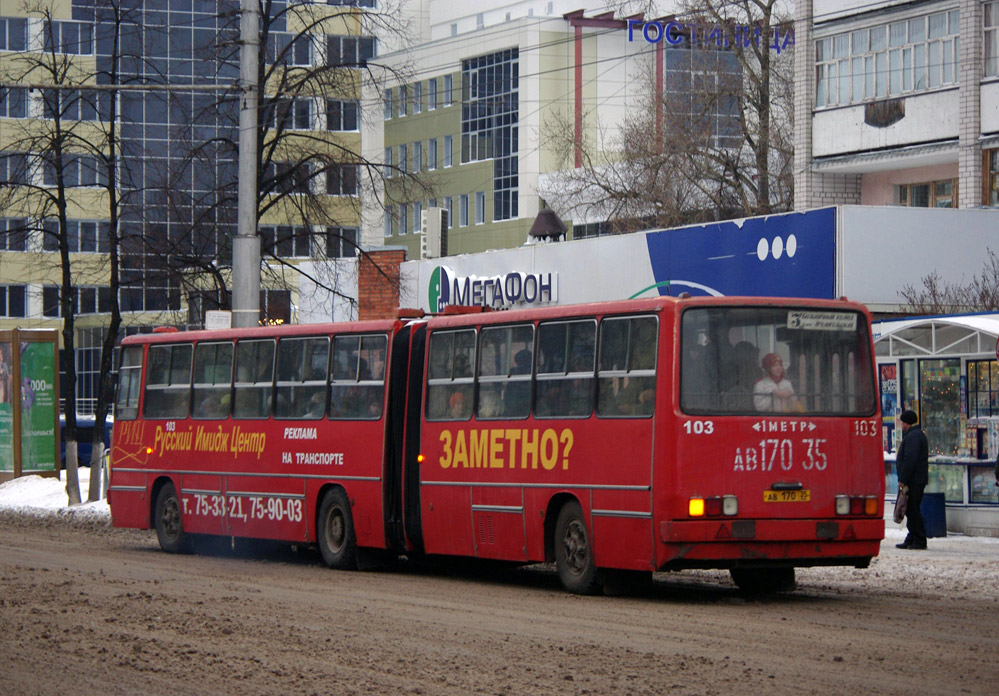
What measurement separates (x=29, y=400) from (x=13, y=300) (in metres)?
48.4

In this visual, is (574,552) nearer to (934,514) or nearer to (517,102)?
(934,514)

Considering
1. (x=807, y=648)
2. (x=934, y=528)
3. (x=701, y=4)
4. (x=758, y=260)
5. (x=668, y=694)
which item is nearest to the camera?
(x=668, y=694)

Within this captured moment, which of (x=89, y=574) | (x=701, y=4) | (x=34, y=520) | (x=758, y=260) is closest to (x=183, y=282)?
(x=34, y=520)

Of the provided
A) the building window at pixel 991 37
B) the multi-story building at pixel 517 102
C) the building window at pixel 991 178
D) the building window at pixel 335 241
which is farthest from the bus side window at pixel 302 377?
the multi-story building at pixel 517 102

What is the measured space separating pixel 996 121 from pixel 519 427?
21112 mm

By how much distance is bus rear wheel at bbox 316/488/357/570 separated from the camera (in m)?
19.0

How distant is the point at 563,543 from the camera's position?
15828mm

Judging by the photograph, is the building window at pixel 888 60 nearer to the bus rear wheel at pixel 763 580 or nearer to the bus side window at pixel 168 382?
the bus side window at pixel 168 382

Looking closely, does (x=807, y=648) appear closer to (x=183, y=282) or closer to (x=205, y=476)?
(x=205, y=476)

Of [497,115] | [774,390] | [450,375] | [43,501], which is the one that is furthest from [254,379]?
[497,115]

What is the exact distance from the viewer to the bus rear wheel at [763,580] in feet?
51.7

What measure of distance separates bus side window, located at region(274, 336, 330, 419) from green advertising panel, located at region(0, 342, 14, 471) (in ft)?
53.7

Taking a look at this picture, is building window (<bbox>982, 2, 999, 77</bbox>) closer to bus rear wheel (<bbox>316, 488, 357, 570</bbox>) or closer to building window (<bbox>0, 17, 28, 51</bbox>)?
bus rear wheel (<bbox>316, 488, 357, 570</bbox>)

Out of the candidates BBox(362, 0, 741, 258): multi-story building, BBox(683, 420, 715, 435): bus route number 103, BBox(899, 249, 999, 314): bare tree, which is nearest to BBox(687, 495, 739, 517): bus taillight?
BBox(683, 420, 715, 435): bus route number 103
